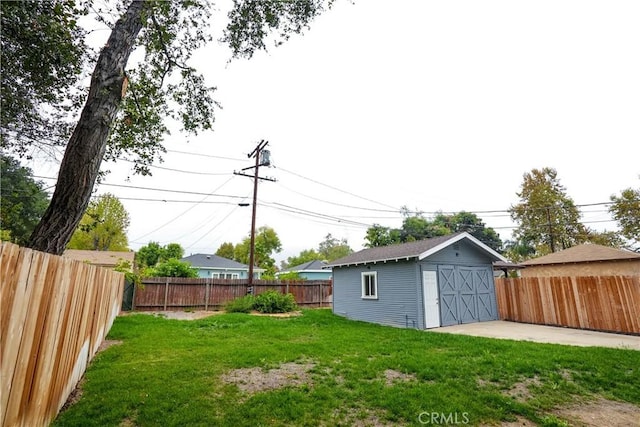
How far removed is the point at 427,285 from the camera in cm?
1055

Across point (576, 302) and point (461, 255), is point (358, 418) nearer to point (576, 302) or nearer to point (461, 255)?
point (461, 255)

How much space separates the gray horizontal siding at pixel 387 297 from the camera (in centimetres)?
1036

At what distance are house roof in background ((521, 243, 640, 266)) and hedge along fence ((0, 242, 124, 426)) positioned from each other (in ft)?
59.2

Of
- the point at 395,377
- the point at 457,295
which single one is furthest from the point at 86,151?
the point at 457,295

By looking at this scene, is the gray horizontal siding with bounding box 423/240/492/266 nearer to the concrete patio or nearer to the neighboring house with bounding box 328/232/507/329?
the neighboring house with bounding box 328/232/507/329

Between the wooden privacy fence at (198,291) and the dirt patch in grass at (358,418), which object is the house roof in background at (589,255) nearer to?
the wooden privacy fence at (198,291)

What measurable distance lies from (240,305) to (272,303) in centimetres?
151

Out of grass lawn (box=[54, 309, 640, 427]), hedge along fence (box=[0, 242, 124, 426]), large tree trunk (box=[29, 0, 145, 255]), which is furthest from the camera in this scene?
Answer: grass lawn (box=[54, 309, 640, 427])

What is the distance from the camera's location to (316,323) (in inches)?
424

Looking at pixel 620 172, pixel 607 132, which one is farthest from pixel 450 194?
pixel 607 132

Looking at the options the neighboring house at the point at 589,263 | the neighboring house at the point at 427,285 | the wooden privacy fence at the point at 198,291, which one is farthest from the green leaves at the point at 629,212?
the wooden privacy fence at the point at 198,291

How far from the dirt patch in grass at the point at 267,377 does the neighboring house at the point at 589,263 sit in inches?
585

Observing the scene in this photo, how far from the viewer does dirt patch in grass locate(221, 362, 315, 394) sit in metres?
4.33

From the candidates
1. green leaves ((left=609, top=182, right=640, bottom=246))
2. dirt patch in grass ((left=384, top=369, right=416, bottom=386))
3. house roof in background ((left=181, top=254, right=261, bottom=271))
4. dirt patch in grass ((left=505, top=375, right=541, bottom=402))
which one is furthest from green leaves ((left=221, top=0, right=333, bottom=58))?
green leaves ((left=609, top=182, right=640, bottom=246))
